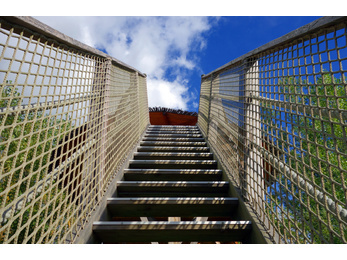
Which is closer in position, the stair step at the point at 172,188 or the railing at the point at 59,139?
the railing at the point at 59,139

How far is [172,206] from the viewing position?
2.14 metres

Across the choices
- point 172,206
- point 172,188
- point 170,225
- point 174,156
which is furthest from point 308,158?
point 174,156

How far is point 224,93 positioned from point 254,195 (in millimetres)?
1937

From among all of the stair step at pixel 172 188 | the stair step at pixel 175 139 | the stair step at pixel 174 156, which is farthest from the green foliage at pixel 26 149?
the stair step at pixel 175 139

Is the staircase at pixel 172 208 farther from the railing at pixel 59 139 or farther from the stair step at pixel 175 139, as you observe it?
the stair step at pixel 175 139

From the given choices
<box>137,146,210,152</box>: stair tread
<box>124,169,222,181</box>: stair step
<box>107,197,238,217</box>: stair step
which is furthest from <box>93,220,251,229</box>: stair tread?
<box>137,146,210,152</box>: stair tread

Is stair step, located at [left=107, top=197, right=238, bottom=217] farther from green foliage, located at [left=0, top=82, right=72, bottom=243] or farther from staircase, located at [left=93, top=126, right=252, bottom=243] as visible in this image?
green foliage, located at [left=0, top=82, right=72, bottom=243]

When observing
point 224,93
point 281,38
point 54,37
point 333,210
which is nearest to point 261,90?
point 281,38

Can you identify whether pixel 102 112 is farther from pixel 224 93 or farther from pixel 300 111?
pixel 224 93

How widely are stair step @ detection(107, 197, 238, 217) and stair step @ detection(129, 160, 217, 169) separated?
849 mm

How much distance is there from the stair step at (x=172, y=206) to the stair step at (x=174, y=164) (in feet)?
2.78

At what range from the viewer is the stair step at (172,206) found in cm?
210

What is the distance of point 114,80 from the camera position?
2.81 meters

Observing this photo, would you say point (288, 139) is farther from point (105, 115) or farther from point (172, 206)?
point (105, 115)
